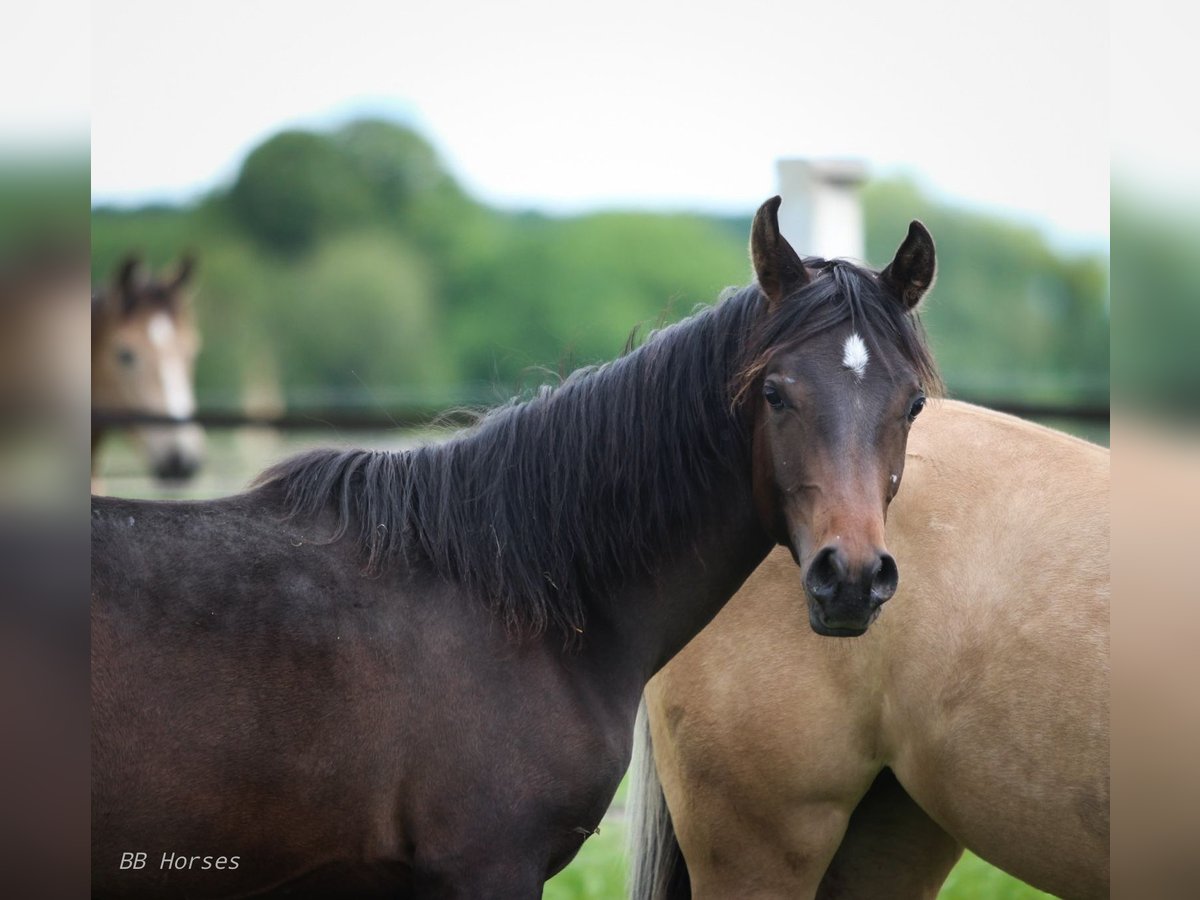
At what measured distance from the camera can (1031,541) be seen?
9.94 ft

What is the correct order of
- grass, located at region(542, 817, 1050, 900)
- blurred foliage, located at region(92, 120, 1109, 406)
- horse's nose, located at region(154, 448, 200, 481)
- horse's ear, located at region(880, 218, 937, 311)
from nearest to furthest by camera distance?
horse's ear, located at region(880, 218, 937, 311) < grass, located at region(542, 817, 1050, 900) < horse's nose, located at region(154, 448, 200, 481) < blurred foliage, located at region(92, 120, 1109, 406)

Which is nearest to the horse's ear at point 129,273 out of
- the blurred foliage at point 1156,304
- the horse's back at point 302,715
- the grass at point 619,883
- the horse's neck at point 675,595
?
the grass at point 619,883

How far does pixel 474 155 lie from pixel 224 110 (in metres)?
30.6

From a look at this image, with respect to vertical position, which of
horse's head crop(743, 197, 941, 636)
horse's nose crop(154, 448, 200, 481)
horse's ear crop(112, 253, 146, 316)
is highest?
horse's head crop(743, 197, 941, 636)

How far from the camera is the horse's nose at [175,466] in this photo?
33.6 ft

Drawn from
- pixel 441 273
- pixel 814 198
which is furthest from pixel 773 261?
pixel 441 273

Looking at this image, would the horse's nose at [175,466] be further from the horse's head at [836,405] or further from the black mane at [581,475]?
the horse's head at [836,405]

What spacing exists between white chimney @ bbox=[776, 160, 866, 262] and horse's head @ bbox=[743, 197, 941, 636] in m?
3.20

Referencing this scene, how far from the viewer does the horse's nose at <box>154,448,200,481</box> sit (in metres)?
10.2

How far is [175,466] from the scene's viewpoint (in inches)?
406

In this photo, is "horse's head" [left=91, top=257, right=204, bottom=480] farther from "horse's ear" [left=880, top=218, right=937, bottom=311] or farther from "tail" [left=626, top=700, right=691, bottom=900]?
"horse's ear" [left=880, top=218, right=937, bottom=311]

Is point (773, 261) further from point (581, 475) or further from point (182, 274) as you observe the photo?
point (182, 274)

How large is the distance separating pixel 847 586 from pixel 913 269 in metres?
0.80

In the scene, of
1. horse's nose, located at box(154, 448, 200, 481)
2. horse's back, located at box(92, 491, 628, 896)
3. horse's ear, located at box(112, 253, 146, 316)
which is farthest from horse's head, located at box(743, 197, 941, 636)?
horse's nose, located at box(154, 448, 200, 481)
